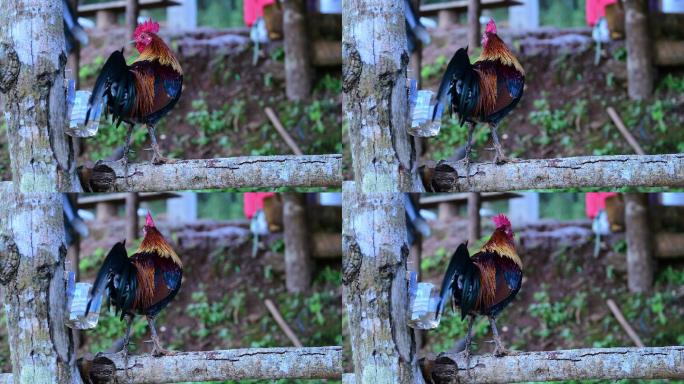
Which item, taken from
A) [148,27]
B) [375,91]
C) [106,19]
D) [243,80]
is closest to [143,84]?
[148,27]

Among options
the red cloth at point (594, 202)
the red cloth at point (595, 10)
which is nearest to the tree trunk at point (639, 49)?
the red cloth at point (595, 10)

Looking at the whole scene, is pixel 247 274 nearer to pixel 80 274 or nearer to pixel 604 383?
pixel 80 274

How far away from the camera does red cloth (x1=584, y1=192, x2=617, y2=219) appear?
584 centimetres

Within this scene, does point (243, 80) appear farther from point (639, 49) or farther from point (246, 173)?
point (639, 49)

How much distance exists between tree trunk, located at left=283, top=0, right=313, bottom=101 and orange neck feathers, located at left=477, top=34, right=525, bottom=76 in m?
0.88

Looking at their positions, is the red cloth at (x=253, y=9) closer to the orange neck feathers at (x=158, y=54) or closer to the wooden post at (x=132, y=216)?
the orange neck feathers at (x=158, y=54)

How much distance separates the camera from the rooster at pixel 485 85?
436cm

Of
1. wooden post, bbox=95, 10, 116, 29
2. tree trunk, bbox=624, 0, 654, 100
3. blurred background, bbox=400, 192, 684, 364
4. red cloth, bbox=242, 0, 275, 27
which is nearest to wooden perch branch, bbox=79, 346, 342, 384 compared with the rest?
blurred background, bbox=400, 192, 684, 364

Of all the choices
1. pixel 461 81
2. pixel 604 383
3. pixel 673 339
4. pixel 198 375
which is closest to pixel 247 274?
pixel 198 375

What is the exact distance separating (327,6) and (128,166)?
1236 mm

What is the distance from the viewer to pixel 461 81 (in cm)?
436

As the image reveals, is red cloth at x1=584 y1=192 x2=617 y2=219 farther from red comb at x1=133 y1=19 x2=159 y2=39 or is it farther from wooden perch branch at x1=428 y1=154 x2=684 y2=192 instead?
red comb at x1=133 y1=19 x2=159 y2=39

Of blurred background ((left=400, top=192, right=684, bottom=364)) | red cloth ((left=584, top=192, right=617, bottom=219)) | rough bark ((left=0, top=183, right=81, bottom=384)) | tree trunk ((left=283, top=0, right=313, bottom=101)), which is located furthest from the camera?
red cloth ((left=584, top=192, right=617, bottom=219))

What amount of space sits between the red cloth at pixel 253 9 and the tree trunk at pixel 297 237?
896mm
